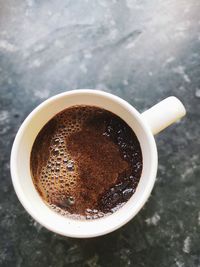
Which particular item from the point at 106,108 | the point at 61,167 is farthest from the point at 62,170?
the point at 106,108

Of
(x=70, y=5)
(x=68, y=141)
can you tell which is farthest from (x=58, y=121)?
(x=70, y=5)

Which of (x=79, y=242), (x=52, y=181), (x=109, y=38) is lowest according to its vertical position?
(x=79, y=242)

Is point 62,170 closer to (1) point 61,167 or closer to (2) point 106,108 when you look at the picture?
(1) point 61,167

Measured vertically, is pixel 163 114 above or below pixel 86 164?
above

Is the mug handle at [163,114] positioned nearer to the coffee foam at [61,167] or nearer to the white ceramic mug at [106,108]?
the white ceramic mug at [106,108]

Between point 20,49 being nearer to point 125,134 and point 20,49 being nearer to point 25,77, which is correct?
point 25,77

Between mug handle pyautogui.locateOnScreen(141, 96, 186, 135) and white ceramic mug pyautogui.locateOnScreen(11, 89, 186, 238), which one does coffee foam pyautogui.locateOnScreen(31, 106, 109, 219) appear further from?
mug handle pyautogui.locateOnScreen(141, 96, 186, 135)
